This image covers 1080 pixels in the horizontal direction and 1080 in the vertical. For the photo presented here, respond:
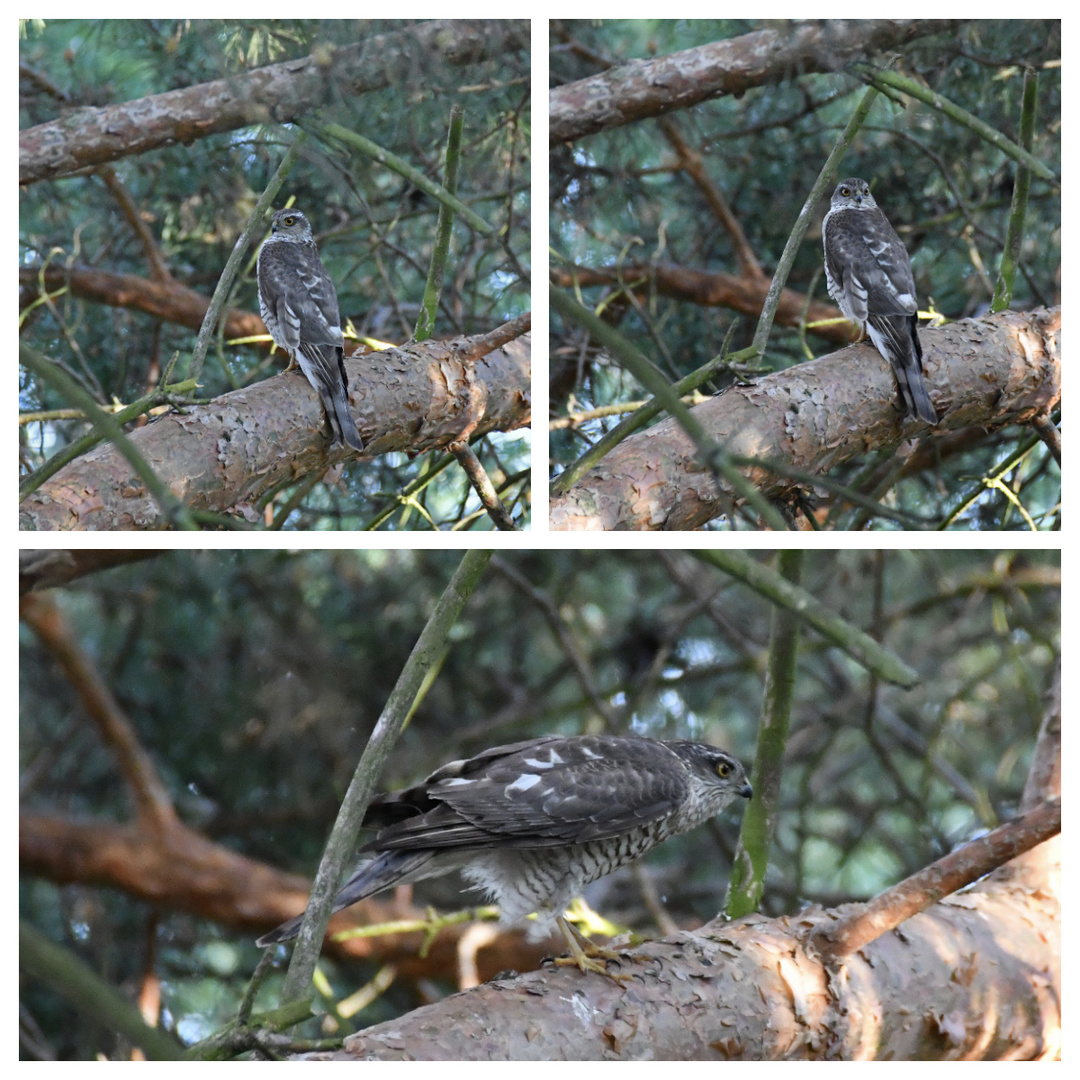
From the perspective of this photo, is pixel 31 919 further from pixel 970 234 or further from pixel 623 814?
pixel 970 234

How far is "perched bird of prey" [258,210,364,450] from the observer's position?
1998 mm

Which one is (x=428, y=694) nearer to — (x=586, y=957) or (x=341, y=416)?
(x=341, y=416)

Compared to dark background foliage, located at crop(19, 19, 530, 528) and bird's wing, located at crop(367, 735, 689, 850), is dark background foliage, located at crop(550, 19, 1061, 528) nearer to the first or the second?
dark background foliage, located at crop(19, 19, 530, 528)

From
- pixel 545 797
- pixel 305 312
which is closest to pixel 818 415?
pixel 545 797

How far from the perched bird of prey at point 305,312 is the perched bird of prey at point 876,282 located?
94 cm

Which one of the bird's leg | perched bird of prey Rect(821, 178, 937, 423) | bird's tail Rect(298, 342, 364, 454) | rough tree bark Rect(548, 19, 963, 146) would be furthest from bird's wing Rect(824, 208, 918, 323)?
the bird's leg

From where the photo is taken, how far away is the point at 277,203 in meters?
2.10

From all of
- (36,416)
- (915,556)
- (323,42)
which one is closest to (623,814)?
(36,416)

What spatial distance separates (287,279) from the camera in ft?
6.87

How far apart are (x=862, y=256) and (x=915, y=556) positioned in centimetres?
146

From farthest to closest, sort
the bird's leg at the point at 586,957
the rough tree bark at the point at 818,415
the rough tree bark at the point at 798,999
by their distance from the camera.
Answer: the rough tree bark at the point at 818,415 → the bird's leg at the point at 586,957 → the rough tree bark at the point at 798,999

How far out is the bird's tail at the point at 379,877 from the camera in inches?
64.1

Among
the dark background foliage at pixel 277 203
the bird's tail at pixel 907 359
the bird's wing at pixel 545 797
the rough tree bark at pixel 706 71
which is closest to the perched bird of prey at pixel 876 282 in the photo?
the bird's tail at pixel 907 359

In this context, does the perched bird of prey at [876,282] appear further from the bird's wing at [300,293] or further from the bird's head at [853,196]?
the bird's wing at [300,293]
